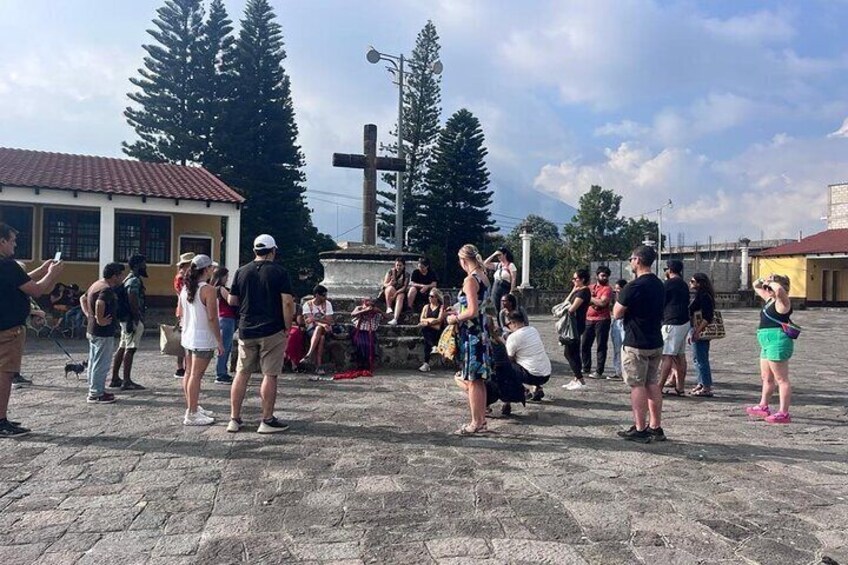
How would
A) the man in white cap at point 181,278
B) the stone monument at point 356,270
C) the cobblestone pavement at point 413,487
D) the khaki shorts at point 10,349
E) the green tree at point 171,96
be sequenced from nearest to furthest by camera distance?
the cobblestone pavement at point 413,487
the khaki shorts at point 10,349
the man in white cap at point 181,278
the stone monument at point 356,270
the green tree at point 171,96

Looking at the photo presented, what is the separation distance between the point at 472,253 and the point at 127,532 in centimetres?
310

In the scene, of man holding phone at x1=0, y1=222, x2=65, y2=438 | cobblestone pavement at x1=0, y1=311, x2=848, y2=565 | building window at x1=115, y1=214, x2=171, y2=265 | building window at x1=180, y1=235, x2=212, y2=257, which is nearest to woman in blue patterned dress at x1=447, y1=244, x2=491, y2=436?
cobblestone pavement at x1=0, y1=311, x2=848, y2=565

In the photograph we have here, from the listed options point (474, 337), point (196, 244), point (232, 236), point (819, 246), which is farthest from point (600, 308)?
point (819, 246)

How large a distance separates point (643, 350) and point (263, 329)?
301 cm

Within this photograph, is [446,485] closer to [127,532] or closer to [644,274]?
[127,532]

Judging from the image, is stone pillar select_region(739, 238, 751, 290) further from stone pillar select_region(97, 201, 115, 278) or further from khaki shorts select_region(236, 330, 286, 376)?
khaki shorts select_region(236, 330, 286, 376)

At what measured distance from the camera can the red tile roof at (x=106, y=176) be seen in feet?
51.8

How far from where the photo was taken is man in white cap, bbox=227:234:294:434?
4.86m

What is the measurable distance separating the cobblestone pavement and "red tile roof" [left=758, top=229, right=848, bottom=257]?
27772 mm

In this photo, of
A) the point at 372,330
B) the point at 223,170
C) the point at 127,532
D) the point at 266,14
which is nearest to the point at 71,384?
the point at 372,330

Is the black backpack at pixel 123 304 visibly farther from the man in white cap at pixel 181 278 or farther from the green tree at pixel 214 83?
the green tree at pixel 214 83

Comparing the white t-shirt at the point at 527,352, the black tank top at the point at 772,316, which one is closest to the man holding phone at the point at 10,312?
the white t-shirt at the point at 527,352

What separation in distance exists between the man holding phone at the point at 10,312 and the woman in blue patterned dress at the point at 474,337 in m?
3.29

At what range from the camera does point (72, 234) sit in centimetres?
1741
